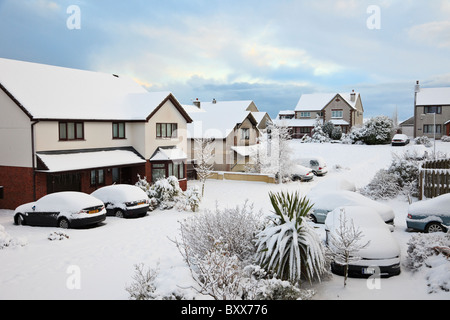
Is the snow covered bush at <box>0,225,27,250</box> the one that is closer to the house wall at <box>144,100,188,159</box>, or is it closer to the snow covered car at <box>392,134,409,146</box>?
the house wall at <box>144,100,188,159</box>

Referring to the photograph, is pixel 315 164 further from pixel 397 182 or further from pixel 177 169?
pixel 177 169

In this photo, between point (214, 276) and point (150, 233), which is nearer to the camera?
point (214, 276)

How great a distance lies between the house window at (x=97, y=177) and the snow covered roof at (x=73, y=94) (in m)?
3.51

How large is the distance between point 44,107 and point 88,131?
314cm

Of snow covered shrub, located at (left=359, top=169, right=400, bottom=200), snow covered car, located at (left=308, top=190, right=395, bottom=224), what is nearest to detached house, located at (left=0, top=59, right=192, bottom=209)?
snow covered car, located at (left=308, top=190, right=395, bottom=224)

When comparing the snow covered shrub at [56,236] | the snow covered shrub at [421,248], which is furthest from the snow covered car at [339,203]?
the snow covered shrub at [56,236]

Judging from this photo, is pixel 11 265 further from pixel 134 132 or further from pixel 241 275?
pixel 134 132

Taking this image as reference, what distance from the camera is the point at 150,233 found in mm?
15570

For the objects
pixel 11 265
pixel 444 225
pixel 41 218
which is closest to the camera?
pixel 11 265

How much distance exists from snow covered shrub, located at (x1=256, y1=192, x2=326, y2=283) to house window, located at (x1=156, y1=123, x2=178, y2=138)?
19.5m

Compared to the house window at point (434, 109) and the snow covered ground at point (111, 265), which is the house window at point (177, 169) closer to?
the snow covered ground at point (111, 265)

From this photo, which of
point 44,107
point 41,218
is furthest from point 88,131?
point 41,218

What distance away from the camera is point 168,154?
27.7m

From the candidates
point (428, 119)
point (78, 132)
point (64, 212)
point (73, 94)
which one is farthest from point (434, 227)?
point (428, 119)
